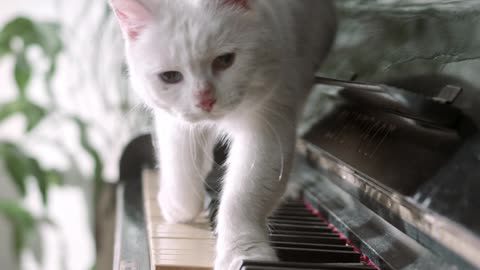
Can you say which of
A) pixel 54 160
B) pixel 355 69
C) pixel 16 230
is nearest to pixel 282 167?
pixel 355 69

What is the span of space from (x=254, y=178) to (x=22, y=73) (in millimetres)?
1358

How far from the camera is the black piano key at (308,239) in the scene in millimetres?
1044

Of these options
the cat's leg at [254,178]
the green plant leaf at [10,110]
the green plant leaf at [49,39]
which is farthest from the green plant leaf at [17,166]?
the cat's leg at [254,178]

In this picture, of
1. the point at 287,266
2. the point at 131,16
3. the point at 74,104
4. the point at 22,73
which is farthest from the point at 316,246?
the point at 74,104

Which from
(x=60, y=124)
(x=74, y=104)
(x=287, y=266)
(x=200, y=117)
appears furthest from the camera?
(x=74, y=104)

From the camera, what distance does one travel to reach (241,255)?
97cm

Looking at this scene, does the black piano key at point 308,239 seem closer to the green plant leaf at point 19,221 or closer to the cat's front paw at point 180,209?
the cat's front paw at point 180,209

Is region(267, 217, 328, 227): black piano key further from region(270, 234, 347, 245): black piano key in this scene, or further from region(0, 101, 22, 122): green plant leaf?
region(0, 101, 22, 122): green plant leaf

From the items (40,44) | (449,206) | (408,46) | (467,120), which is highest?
(40,44)

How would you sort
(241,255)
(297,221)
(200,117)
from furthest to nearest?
1. (297,221)
2. (200,117)
3. (241,255)

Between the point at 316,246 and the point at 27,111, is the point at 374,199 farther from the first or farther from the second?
the point at 27,111

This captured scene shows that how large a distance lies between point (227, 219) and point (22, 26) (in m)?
1.44

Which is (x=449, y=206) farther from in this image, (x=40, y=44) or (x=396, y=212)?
(x=40, y=44)

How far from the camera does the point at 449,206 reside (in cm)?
74
